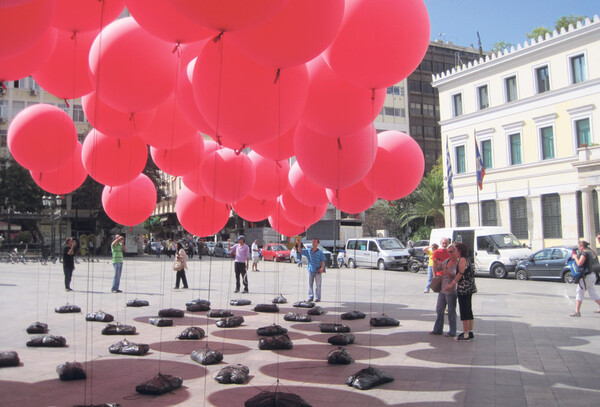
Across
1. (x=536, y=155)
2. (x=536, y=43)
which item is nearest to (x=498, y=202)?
(x=536, y=155)

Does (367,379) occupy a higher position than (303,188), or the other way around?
(303,188)

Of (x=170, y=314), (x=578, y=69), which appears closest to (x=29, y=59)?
(x=170, y=314)

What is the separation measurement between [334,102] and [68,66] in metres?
3.37

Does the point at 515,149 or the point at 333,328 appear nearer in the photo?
the point at 333,328

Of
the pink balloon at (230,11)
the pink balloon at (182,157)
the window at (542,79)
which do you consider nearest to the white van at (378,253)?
A: the window at (542,79)

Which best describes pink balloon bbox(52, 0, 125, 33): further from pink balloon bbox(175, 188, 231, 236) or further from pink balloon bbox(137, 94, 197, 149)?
pink balloon bbox(175, 188, 231, 236)

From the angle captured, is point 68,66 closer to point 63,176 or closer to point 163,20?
point 163,20

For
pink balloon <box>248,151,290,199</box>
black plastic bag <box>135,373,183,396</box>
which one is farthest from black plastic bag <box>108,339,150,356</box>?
pink balloon <box>248,151,290,199</box>

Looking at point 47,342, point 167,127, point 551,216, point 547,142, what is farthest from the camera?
point 547,142

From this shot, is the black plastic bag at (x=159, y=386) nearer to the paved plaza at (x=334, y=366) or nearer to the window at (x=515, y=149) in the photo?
the paved plaza at (x=334, y=366)

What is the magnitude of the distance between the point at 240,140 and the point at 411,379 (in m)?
3.54

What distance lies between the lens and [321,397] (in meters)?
4.95

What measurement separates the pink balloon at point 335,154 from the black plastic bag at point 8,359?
15.6 feet

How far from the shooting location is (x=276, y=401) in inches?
172
